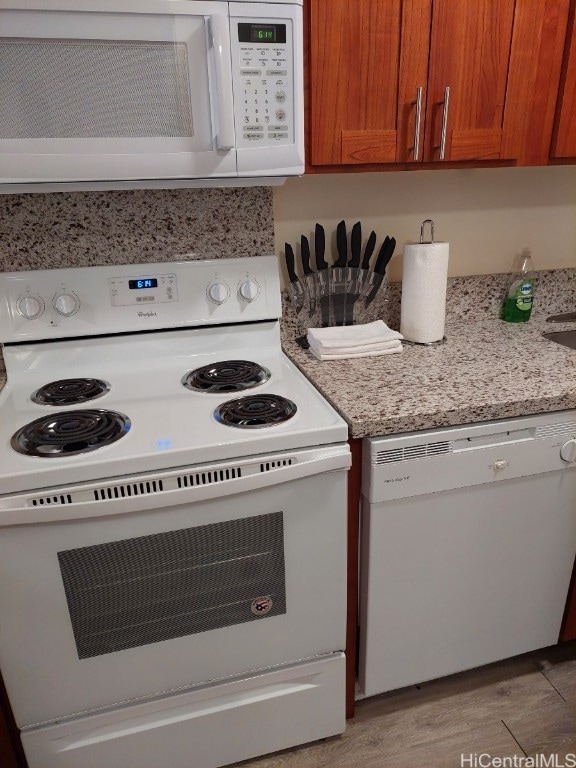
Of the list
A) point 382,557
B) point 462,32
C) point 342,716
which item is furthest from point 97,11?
point 342,716

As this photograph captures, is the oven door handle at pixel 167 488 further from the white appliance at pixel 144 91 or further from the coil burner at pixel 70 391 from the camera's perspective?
the white appliance at pixel 144 91

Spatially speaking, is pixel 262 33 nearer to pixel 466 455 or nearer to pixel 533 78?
pixel 533 78

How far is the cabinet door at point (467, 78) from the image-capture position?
4.32ft

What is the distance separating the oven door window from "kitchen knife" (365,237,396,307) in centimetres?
81

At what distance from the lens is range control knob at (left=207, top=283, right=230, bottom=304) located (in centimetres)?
156

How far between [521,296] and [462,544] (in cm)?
86

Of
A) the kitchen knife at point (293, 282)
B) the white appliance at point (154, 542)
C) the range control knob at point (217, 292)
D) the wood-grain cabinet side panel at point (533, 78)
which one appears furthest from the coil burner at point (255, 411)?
the wood-grain cabinet side panel at point (533, 78)

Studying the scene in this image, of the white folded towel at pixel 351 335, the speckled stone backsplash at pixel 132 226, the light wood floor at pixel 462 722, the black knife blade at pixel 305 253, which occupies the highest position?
the speckled stone backsplash at pixel 132 226

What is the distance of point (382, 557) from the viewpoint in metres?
1.33

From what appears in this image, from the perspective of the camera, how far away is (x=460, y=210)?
1.84 metres

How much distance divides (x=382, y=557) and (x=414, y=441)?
294mm

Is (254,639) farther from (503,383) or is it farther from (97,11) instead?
(97,11)

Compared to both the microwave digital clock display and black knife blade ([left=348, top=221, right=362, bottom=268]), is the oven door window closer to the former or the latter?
black knife blade ([left=348, top=221, right=362, bottom=268])

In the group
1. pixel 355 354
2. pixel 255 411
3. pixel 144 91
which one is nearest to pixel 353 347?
pixel 355 354
